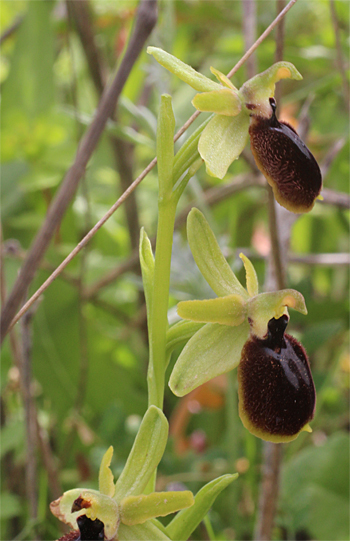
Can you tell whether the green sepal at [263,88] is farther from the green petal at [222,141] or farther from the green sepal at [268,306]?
the green sepal at [268,306]

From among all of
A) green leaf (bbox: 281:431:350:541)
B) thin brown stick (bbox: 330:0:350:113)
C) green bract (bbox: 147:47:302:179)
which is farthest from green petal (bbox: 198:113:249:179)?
green leaf (bbox: 281:431:350:541)

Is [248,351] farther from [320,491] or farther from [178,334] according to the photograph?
[320,491]

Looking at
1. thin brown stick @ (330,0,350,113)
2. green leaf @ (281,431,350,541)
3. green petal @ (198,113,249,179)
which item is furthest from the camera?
green leaf @ (281,431,350,541)

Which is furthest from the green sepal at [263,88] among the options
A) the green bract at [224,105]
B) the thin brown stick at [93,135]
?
the thin brown stick at [93,135]

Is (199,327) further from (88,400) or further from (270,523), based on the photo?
(88,400)

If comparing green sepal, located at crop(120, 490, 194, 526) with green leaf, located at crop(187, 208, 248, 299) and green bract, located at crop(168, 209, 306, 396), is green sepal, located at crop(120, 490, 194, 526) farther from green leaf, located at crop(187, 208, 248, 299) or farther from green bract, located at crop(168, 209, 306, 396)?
green leaf, located at crop(187, 208, 248, 299)
